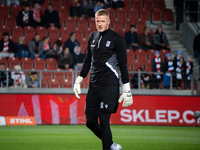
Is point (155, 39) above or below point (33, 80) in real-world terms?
above

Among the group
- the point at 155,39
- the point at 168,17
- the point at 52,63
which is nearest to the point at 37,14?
the point at 52,63

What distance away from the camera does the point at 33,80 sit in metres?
14.9

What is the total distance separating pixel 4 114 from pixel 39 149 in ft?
23.7

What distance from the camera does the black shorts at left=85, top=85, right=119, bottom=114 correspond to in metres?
5.39

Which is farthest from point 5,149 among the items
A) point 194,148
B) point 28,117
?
point 28,117

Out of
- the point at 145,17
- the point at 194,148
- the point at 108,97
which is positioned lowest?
the point at 194,148

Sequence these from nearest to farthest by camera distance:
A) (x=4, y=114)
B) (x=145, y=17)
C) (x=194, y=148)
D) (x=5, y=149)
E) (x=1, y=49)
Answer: (x=5, y=149) < (x=194, y=148) < (x=4, y=114) < (x=1, y=49) < (x=145, y=17)

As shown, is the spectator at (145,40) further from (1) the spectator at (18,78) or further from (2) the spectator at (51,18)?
(1) the spectator at (18,78)

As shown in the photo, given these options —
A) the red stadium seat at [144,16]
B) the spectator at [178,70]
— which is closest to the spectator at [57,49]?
the spectator at [178,70]

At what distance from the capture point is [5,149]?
6.59 meters

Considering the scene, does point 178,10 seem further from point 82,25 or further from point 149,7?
point 82,25

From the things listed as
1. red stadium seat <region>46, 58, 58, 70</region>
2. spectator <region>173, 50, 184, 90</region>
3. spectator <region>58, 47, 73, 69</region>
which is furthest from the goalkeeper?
red stadium seat <region>46, 58, 58, 70</region>

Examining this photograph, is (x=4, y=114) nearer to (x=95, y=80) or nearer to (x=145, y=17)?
(x=95, y=80)

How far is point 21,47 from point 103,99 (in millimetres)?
12020
